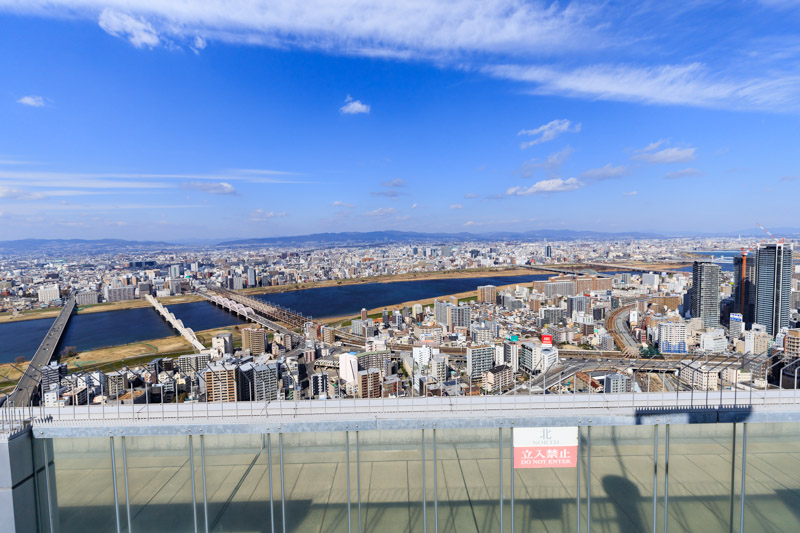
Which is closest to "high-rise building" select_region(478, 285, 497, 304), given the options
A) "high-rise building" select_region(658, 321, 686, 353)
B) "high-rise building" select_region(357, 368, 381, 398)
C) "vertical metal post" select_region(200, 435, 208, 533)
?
"high-rise building" select_region(658, 321, 686, 353)

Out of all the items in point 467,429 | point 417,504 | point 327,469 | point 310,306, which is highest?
point 467,429

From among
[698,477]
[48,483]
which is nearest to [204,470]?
[48,483]

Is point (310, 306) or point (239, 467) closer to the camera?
point (239, 467)

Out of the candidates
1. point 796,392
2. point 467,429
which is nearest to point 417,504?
point 467,429

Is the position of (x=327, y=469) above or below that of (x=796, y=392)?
below

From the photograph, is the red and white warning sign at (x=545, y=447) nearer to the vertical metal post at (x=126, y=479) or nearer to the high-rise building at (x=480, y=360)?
the vertical metal post at (x=126, y=479)

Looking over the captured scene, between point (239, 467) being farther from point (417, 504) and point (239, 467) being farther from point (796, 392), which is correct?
point (796, 392)

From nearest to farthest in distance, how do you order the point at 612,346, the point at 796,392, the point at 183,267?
the point at 796,392
the point at 612,346
the point at 183,267
